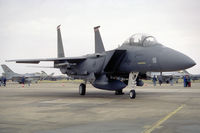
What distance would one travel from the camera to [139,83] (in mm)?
14938

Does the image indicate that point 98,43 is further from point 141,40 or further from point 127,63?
point 141,40

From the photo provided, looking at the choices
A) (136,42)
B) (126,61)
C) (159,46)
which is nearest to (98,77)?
(126,61)

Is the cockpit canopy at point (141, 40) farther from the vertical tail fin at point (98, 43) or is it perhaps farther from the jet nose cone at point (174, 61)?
the vertical tail fin at point (98, 43)

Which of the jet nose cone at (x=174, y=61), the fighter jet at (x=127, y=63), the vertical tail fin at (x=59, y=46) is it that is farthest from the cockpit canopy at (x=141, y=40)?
the vertical tail fin at (x=59, y=46)

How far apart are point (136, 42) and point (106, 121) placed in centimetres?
750

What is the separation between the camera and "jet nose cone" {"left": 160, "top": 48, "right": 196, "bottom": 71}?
10766 mm

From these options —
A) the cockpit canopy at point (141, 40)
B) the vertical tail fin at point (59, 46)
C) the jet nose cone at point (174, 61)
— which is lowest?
the jet nose cone at point (174, 61)

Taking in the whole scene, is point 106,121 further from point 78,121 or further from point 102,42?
point 102,42

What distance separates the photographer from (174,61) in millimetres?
10961

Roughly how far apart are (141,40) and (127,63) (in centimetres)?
144

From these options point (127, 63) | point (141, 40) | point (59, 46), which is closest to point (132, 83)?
point (127, 63)

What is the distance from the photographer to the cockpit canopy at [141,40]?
12391 millimetres

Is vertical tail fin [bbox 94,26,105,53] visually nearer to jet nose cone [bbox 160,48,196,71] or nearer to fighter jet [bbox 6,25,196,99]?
fighter jet [bbox 6,25,196,99]

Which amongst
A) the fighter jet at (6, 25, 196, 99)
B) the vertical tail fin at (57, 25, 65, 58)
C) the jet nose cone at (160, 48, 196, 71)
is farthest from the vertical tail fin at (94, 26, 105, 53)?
the jet nose cone at (160, 48, 196, 71)
